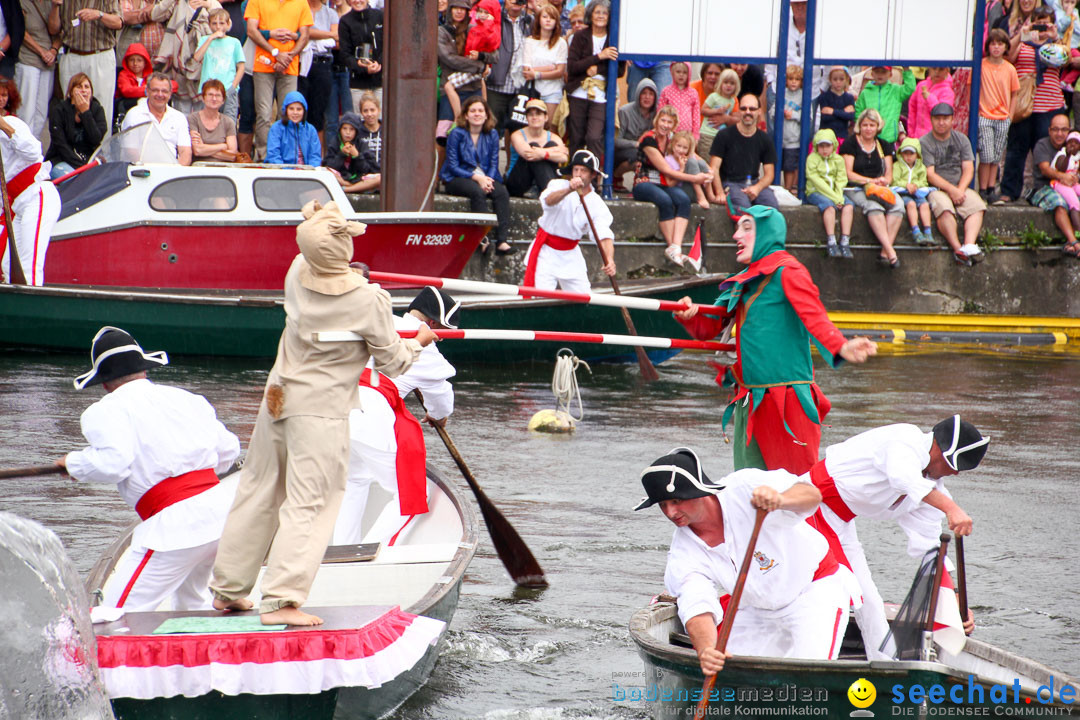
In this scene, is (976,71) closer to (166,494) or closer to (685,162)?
(685,162)

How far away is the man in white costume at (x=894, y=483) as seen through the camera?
200 inches

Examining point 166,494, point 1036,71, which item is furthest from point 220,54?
point 1036,71

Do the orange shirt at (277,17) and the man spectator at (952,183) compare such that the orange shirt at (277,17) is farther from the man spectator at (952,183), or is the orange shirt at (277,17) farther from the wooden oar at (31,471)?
the wooden oar at (31,471)

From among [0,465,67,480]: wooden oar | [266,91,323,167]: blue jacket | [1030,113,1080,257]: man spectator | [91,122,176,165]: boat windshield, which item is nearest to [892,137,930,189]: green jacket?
[1030,113,1080,257]: man spectator

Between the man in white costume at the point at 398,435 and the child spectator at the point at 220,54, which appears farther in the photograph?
the child spectator at the point at 220,54

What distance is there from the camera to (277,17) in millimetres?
14461

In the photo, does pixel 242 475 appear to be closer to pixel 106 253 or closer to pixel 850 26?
pixel 106 253

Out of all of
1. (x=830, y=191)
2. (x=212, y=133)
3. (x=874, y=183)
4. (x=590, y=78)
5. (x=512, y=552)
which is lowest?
(x=512, y=552)

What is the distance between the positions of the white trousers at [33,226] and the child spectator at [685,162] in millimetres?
6902

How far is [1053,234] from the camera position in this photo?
1758 cm

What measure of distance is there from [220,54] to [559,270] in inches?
175

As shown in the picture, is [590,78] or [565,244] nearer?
[565,244]

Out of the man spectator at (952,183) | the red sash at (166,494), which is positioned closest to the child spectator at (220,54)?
the man spectator at (952,183)

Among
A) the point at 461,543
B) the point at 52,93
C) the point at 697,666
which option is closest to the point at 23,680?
the point at 697,666
